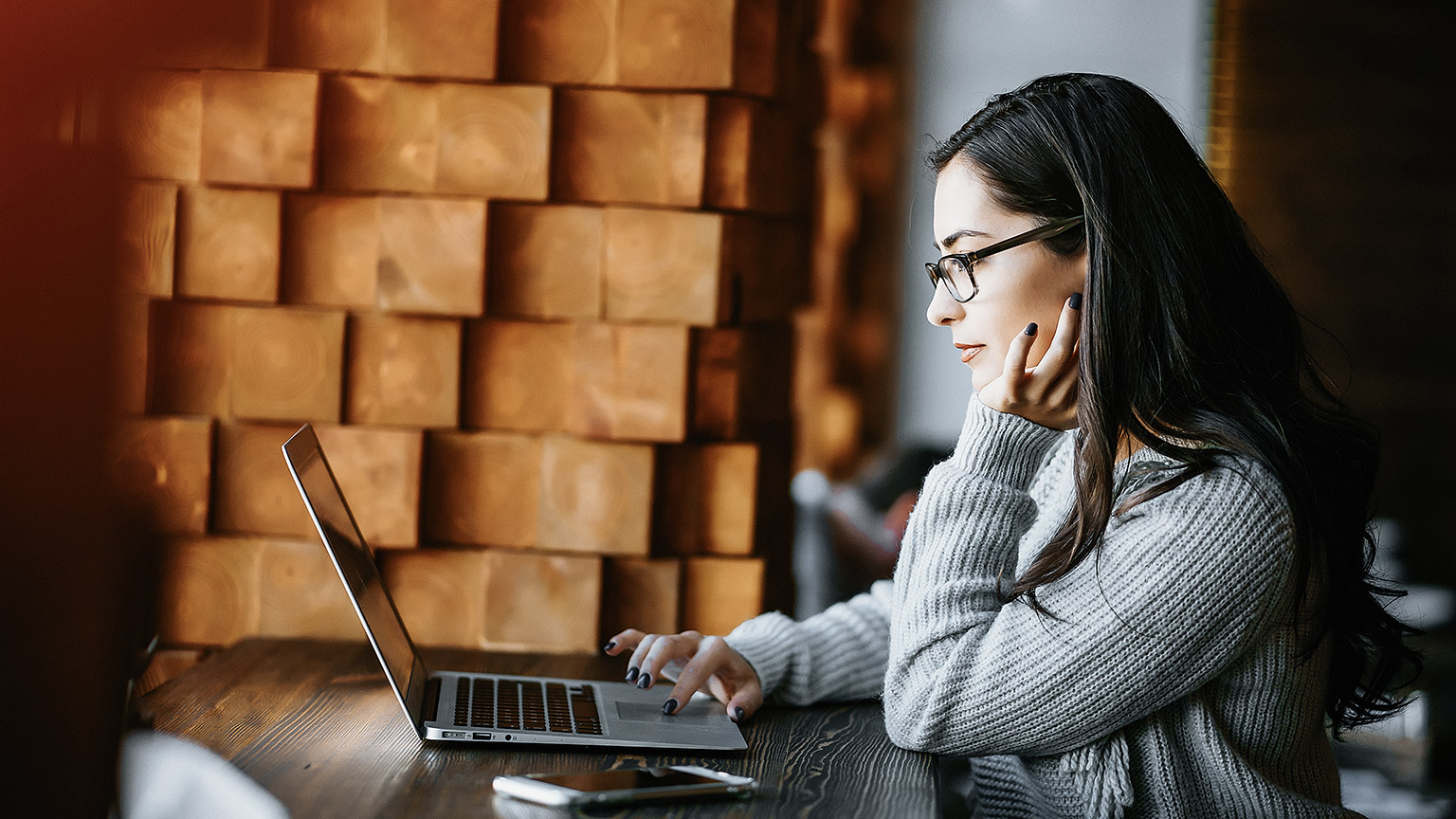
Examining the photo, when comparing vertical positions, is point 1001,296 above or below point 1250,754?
above

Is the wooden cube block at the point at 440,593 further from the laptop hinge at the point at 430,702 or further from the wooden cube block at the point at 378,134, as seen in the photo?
the wooden cube block at the point at 378,134

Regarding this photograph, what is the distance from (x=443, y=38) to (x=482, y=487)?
65 cm

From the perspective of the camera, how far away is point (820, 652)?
1.32m

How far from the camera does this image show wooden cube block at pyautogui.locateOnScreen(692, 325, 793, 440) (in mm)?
1619

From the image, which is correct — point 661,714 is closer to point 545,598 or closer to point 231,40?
point 545,598

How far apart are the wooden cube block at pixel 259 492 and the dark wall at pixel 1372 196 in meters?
2.31

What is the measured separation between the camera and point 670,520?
165cm

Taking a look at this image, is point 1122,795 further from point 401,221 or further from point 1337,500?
point 401,221

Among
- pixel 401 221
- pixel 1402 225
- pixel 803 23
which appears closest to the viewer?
pixel 401 221

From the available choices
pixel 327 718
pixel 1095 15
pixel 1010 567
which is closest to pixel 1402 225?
pixel 1095 15

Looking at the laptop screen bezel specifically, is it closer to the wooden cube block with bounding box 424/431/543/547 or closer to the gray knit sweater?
the wooden cube block with bounding box 424/431/543/547

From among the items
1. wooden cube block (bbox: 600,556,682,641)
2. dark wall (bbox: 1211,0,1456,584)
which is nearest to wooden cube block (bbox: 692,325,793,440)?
wooden cube block (bbox: 600,556,682,641)

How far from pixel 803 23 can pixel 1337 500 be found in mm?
1103

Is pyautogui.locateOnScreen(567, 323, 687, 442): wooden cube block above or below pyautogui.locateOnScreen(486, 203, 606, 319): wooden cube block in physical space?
below
